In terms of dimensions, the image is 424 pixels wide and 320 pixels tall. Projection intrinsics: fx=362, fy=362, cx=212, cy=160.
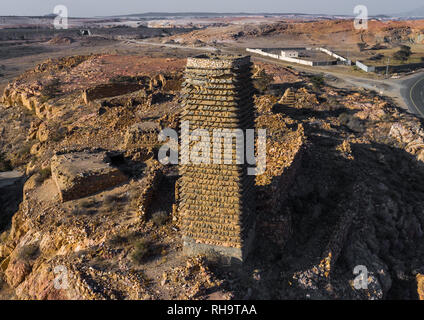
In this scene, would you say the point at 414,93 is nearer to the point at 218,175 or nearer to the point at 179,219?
the point at 179,219

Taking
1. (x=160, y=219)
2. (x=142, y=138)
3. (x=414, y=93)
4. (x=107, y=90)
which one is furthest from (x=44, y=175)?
(x=414, y=93)

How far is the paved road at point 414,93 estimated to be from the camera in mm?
38656

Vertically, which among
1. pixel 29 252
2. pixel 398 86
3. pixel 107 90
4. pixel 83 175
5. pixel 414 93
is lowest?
pixel 29 252

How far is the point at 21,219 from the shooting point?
662 inches

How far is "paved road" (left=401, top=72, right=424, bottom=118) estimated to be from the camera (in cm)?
3866

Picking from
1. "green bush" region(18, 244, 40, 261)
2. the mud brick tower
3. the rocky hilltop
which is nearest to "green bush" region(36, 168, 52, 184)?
the rocky hilltop

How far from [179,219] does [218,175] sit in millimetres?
3680

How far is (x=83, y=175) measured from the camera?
56.3ft

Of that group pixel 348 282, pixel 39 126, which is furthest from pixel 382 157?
A: pixel 39 126

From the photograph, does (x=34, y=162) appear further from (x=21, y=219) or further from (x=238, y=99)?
(x=238, y=99)

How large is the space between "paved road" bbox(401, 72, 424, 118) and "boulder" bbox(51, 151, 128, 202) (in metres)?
31.8

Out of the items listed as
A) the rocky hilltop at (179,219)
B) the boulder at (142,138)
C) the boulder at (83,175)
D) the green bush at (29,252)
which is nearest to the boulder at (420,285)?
the rocky hilltop at (179,219)

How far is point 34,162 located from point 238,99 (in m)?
18.6

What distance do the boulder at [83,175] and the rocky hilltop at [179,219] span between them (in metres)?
0.06
